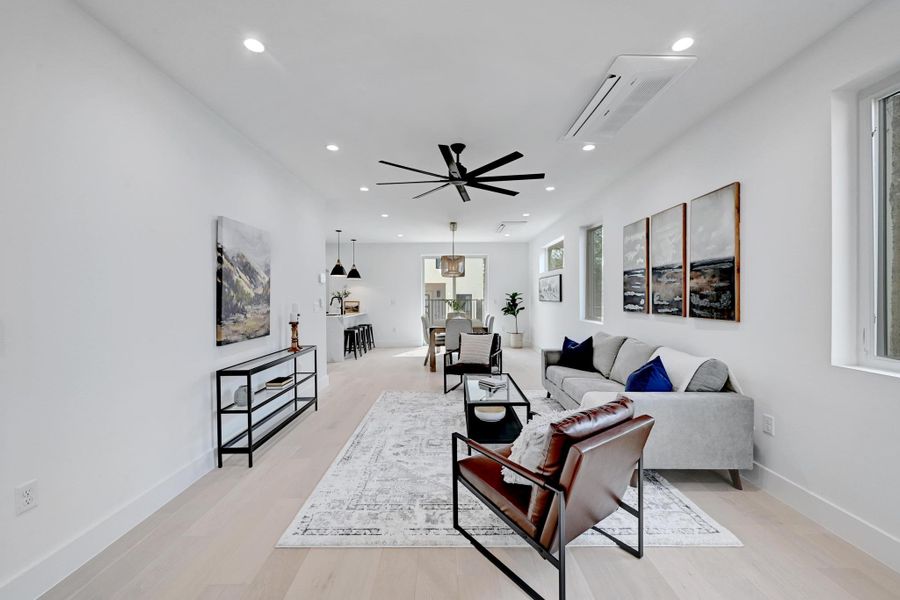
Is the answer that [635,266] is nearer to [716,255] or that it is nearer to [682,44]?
[716,255]

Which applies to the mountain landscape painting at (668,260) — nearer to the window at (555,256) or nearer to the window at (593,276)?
the window at (593,276)

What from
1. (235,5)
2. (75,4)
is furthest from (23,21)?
(235,5)

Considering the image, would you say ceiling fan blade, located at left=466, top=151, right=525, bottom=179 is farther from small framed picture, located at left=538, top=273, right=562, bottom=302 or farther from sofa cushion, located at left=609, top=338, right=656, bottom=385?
small framed picture, located at left=538, top=273, right=562, bottom=302

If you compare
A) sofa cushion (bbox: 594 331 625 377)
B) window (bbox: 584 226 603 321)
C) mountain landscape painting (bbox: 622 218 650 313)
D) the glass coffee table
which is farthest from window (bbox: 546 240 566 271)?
the glass coffee table

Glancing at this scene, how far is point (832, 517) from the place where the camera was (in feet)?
6.65

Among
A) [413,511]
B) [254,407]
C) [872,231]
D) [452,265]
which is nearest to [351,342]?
[452,265]

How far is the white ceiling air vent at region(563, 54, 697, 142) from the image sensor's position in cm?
226

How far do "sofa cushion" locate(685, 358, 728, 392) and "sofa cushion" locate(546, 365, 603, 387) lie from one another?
1.23 meters

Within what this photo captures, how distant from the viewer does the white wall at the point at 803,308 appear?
6.06 feet

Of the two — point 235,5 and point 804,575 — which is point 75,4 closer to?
point 235,5

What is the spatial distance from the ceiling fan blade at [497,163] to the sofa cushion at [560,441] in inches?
76.2

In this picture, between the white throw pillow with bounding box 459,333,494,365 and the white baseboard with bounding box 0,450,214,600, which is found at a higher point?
the white throw pillow with bounding box 459,333,494,365

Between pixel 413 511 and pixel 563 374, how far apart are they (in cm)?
230

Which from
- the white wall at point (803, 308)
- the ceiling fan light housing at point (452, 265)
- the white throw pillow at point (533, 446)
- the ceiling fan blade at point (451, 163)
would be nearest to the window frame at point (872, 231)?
the white wall at point (803, 308)
